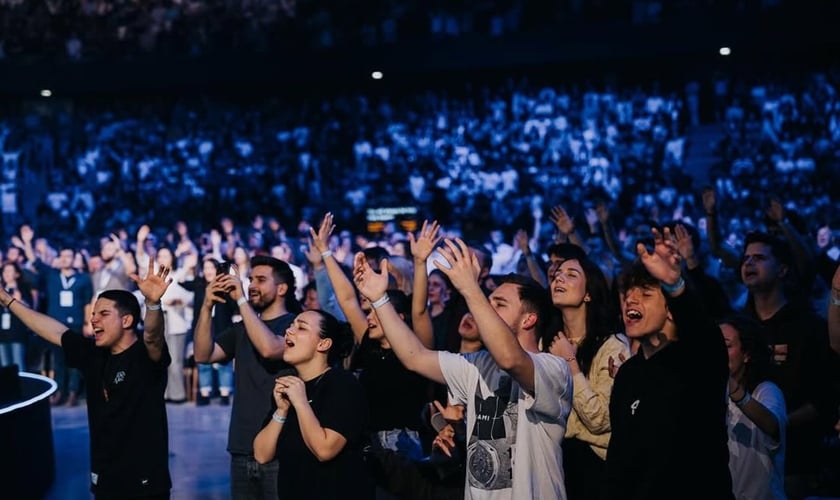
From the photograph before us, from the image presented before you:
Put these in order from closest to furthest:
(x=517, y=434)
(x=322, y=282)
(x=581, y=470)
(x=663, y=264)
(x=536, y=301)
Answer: (x=663, y=264) < (x=517, y=434) < (x=536, y=301) < (x=581, y=470) < (x=322, y=282)

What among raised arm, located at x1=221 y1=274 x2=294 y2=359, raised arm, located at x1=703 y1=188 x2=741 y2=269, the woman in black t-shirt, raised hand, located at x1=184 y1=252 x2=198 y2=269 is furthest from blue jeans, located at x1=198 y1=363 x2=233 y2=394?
the woman in black t-shirt

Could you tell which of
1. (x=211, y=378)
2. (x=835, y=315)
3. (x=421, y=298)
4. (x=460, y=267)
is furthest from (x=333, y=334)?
(x=211, y=378)

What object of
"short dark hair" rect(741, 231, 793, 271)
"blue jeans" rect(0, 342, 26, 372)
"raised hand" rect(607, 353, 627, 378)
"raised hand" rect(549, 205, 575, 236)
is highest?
"raised hand" rect(549, 205, 575, 236)

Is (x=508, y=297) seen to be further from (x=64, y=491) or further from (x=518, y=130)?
(x=518, y=130)

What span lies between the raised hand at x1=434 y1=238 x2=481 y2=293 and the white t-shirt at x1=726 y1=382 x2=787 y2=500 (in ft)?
4.99

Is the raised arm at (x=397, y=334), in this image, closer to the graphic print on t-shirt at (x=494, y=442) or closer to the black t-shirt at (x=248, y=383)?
the graphic print on t-shirt at (x=494, y=442)

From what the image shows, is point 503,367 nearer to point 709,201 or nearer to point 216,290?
point 216,290

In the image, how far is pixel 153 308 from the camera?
16.8 feet

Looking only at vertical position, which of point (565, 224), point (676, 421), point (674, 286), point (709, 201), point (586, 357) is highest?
point (709, 201)

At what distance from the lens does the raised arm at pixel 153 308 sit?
5.07 metres

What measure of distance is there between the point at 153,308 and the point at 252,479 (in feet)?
3.19

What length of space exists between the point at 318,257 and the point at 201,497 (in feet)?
8.97

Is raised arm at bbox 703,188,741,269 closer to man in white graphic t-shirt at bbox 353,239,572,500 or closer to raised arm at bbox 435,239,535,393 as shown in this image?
man in white graphic t-shirt at bbox 353,239,572,500

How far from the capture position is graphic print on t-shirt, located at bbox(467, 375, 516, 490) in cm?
418
